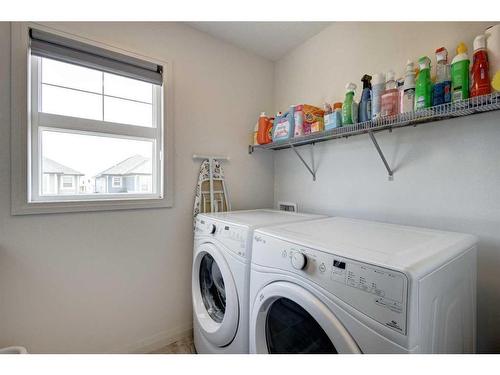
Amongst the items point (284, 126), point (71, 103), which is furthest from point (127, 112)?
point (284, 126)

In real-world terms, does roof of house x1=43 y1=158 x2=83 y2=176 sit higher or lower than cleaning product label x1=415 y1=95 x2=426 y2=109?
lower

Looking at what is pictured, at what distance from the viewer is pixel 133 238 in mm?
1610

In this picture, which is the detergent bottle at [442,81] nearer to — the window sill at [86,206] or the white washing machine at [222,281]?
the white washing machine at [222,281]

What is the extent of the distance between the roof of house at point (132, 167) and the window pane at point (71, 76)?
49cm

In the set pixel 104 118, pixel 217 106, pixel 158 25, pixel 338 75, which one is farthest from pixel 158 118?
pixel 338 75

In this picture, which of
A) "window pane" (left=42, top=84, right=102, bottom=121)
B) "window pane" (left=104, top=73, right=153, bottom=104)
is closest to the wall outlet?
"window pane" (left=104, top=73, right=153, bottom=104)

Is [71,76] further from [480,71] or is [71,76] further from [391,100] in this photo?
[480,71]

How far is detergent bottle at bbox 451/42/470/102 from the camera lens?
1.00 meters

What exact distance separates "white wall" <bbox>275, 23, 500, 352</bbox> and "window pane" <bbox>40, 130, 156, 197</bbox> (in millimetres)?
1310

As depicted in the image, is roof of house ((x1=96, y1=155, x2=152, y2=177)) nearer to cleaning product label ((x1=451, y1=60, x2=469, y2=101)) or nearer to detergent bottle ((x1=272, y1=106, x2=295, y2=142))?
detergent bottle ((x1=272, y1=106, x2=295, y2=142))

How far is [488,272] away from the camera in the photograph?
3.63 ft

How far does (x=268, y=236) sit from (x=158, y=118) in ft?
4.19

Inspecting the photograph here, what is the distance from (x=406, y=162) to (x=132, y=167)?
6.04 ft

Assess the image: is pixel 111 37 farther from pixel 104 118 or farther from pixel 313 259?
pixel 313 259
